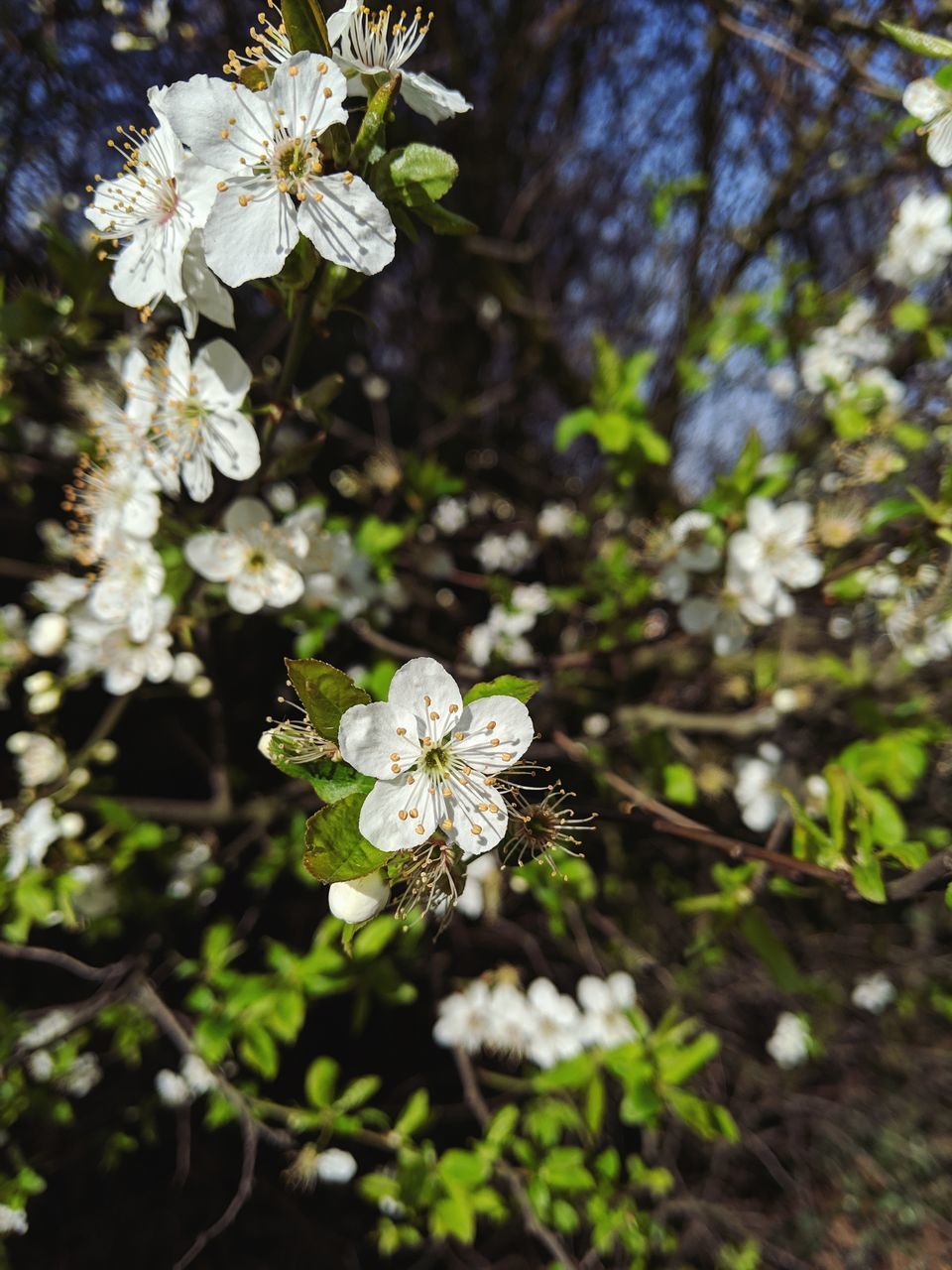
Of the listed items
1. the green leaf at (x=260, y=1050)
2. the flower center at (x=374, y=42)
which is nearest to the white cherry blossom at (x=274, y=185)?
the flower center at (x=374, y=42)

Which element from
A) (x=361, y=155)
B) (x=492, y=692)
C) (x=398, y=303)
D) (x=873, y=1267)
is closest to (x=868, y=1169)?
(x=873, y=1267)

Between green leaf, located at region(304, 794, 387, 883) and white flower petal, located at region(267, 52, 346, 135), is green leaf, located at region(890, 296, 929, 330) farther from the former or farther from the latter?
green leaf, located at region(304, 794, 387, 883)

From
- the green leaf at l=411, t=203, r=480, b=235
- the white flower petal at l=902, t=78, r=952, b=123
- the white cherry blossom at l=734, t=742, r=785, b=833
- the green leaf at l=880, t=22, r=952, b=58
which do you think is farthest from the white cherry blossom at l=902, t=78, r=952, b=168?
the white cherry blossom at l=734, t=742, r=785, b=833

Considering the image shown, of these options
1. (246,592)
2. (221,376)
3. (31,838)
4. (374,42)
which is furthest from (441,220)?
(31,838)

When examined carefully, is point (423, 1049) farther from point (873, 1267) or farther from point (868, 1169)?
point (873, 1267)

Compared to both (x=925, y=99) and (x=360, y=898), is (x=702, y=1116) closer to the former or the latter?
(x=360, y=898)

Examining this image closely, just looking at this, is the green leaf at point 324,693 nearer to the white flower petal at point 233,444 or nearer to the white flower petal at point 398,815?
the white flower petal at point 398,815
